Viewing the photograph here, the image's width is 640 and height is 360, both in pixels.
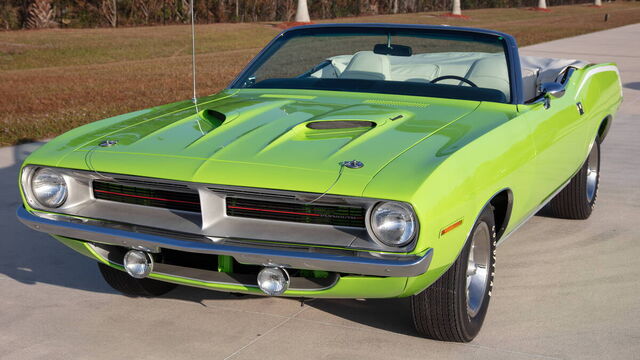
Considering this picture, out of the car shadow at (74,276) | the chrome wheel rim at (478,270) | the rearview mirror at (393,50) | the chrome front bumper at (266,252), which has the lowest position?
the car shadow at (74,276)

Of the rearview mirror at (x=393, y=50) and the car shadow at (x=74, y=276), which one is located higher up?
the rearview mirror at (x=393, y=50)

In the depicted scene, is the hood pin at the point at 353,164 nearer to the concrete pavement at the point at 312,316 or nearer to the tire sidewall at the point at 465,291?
the tire sidewall at the point at 465,291

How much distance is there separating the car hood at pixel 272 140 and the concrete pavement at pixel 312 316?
0.83 meters

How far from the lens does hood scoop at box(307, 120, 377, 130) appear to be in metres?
4.16

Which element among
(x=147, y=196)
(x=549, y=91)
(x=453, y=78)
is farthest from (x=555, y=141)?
(x=147, y=196)

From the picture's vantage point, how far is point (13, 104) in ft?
41.8

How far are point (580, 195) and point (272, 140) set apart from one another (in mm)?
2905

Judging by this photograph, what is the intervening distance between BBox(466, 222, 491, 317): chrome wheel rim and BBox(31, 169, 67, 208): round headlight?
190 centimetres

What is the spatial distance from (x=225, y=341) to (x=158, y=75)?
45.2 ft

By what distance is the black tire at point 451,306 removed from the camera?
3.76m

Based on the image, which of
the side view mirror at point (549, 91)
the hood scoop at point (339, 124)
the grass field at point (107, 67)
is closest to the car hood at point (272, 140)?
the hood scoop at point (339, 124)

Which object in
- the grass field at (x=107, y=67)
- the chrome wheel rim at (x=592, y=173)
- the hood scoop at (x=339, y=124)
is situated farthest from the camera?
the grass field at (x=107, y=67)

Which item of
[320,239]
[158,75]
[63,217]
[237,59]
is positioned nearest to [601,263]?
[320,239]

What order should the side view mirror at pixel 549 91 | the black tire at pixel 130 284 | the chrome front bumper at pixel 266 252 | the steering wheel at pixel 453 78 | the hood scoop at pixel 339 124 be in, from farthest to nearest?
the steering wheel at pixel 453 78, the side view mirror at pixel 549 91, the black tire at pixel 130 284, the hood scoop at pixel 339 124, the chrome front bumper at pixel 266 252
